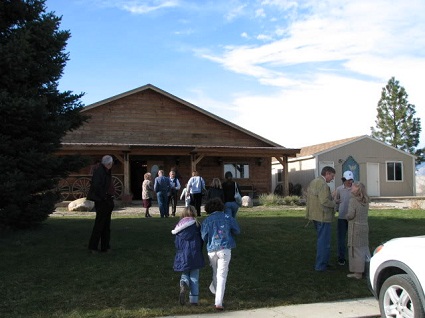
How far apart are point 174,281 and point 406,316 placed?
11.3ft

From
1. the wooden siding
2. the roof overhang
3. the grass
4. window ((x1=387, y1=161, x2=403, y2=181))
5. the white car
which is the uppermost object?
the wooden siding

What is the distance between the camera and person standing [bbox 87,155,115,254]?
27.8 feet

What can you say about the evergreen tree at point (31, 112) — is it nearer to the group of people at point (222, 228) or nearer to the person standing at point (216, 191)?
the group of people at point (222, 228)

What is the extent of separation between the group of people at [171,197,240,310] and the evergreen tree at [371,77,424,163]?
41.4 m

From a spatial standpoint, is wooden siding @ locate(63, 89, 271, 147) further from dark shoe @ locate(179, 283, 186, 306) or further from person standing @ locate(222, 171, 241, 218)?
dark shoe @ locate(179, 283, 186, 306)

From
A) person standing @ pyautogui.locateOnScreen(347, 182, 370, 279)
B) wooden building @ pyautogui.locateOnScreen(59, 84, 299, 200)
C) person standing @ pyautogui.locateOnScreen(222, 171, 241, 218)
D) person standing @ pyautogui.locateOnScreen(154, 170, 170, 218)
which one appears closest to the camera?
person standing @ pyautogui.locateOnScreen(347, 182, 370, 279)

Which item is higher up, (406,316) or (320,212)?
(320,212)

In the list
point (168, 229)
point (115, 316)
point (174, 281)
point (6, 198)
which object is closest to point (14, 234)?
point (6, 198)

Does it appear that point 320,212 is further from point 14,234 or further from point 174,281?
point 14,234

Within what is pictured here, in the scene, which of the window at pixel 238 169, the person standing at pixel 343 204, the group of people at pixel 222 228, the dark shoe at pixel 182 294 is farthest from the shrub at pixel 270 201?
the dark shoe at pixel 182 294

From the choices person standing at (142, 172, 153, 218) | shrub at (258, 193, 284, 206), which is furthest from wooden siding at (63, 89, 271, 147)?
person standing at (142, 172, 153, 218)

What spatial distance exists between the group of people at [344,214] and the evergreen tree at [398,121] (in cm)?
3858

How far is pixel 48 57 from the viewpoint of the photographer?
10641mm

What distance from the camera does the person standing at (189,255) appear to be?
6078mm
